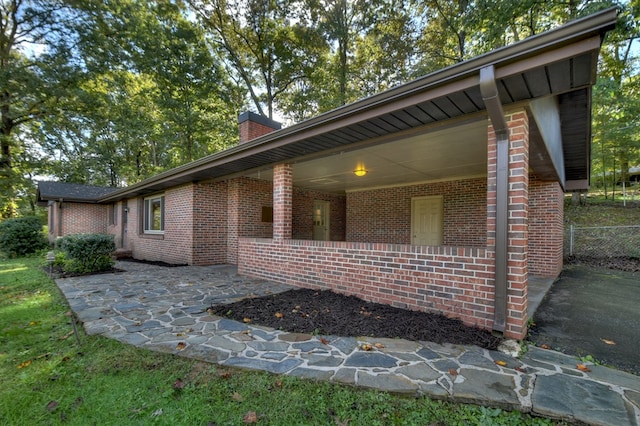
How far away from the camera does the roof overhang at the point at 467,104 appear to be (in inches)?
80.9

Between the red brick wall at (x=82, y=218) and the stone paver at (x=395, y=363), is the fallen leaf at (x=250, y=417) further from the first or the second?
the red brick wall at (x=82, y=218)

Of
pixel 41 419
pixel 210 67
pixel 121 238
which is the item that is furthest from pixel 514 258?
pixel 210 67

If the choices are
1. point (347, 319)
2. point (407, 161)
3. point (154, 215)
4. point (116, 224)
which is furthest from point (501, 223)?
point (116, 224)

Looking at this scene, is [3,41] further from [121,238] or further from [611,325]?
[611,325]

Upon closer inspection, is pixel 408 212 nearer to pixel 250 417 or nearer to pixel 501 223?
pixel 501 223

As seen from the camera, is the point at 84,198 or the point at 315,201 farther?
the point at 84,198

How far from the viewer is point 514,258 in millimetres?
2713

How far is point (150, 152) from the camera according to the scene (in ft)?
70.8

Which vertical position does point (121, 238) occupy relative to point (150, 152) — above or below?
below

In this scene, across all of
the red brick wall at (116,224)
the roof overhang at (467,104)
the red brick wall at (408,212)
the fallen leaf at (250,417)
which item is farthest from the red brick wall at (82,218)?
the fallen leaf at (250,417)

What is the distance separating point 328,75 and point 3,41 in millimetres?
14086

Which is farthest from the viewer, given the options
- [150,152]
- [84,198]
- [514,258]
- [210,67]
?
[150,152]

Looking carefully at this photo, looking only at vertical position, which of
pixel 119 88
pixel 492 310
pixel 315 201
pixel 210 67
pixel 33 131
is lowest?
pixel 492 310

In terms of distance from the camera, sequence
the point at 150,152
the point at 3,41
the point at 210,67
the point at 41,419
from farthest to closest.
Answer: the point at 150,152, the point at 210,67, the point at 3,41, the point at 41,419
